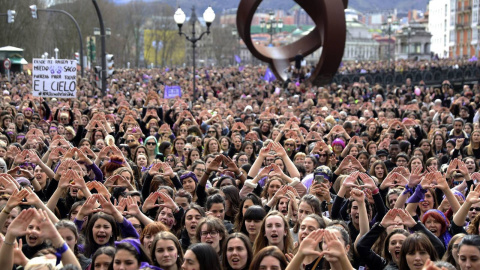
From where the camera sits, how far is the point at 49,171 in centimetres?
1107

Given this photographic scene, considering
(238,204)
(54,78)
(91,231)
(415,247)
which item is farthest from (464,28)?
(415,247)

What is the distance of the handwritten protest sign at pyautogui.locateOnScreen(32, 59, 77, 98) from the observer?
2023cm

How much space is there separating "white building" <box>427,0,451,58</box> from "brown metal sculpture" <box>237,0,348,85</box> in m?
93.0

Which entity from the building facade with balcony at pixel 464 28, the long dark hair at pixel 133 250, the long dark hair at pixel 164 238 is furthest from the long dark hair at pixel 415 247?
the building facade with balcony at pixel 464 28

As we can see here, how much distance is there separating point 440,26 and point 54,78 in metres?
129

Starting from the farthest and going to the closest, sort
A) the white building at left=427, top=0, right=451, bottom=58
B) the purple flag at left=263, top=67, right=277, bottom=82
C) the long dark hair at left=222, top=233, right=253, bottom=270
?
the white building at left=427, top=0, right=451, bottom=58, the purple flag at left=263, top=67, right=277, bottom=82, the long dark hair at left=222, top=233, right=253, bottom=270

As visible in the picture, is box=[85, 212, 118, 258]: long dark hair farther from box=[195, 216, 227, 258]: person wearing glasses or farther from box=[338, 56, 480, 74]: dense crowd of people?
box=[338, 56, 480, 74]: dense crowd of people

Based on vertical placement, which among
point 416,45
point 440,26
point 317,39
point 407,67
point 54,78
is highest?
point 440,26

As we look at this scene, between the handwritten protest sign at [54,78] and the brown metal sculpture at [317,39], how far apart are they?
15109mm

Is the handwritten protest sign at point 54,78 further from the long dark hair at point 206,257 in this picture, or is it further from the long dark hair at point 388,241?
the long dark hair at point 206,257

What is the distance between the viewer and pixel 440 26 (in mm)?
143125

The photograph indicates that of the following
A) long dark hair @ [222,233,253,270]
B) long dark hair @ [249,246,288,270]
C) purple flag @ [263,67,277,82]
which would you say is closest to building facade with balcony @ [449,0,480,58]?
purple flag @ [263,67,277,82]

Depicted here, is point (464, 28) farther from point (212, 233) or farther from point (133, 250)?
point (133, 250)

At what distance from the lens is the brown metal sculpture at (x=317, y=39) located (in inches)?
1328
